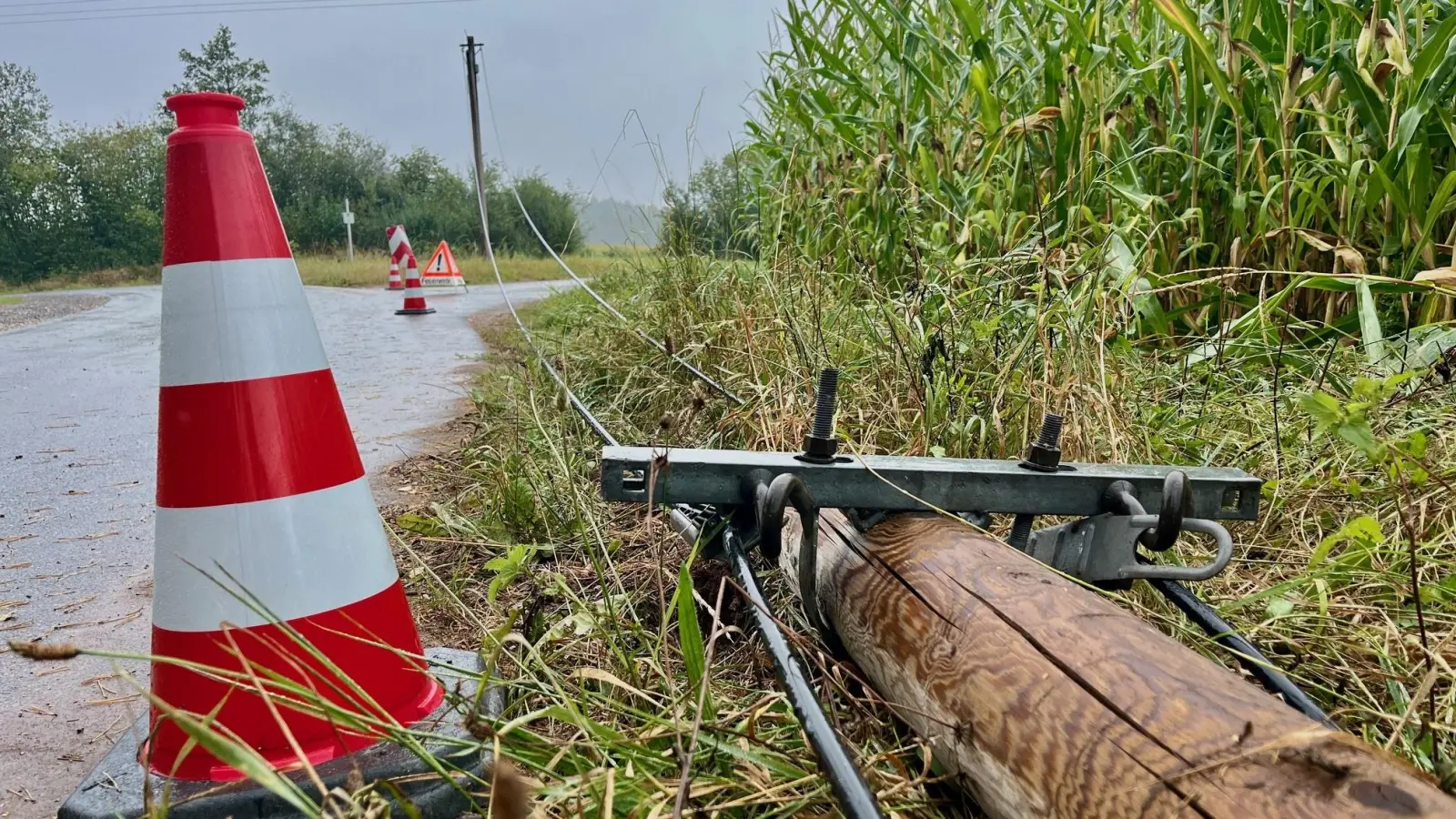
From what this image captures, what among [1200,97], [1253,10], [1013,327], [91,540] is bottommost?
[91,540]

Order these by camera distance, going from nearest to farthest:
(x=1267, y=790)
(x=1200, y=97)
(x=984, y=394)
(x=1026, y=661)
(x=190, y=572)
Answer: (x=1267, y=790), (x=1026, y=661), (x=190, y=572), (x=984, y=394), (x=1200, y=97)

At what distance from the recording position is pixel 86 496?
10.7ft

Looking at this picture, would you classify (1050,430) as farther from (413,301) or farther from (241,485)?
(413,301)

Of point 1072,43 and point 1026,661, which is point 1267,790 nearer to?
point 1026,661

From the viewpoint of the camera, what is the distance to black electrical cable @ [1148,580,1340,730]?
3.62ft

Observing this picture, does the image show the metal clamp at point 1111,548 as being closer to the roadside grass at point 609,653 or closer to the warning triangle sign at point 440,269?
the roadside grass at point 609,653

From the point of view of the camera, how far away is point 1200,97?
301 cm

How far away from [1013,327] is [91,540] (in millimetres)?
2994

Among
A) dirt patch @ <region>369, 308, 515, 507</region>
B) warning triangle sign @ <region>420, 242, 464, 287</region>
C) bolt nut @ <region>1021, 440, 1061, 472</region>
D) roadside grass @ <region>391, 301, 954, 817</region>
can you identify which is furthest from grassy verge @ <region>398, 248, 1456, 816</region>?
warning triangle sign @ <region>420, 242, 464, 287</region>

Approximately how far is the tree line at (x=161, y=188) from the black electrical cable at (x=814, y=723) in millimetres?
29345

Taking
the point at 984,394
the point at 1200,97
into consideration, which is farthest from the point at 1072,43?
the point at 984,394

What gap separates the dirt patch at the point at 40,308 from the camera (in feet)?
34.6

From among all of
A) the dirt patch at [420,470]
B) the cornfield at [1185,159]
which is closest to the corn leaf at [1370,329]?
the cornfield at [1185,159]

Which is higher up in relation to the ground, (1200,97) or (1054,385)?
(1200,97)
